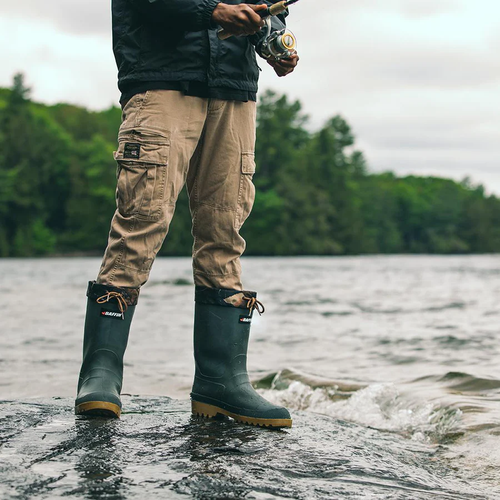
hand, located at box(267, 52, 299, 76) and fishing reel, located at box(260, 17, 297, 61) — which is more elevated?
fishing reel, located at box(260, 17, 297, 61)

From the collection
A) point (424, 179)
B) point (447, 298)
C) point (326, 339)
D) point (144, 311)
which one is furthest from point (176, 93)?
point (424, 179)

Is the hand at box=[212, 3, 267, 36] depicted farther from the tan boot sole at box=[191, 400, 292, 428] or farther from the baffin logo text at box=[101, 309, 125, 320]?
the tan boot sole at box=[191, 400, 292, 428]

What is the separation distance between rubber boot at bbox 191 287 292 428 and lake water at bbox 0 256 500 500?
0.16 m

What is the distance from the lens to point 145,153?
2.96 meters

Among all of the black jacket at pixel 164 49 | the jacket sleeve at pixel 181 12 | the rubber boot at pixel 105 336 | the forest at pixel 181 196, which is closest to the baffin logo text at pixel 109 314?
the rubber boot at pixel 105 336

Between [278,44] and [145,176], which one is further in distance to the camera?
[278,44]

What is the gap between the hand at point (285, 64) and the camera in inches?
126

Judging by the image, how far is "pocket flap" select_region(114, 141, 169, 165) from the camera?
296cm

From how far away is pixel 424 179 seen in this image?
13775 centimetres

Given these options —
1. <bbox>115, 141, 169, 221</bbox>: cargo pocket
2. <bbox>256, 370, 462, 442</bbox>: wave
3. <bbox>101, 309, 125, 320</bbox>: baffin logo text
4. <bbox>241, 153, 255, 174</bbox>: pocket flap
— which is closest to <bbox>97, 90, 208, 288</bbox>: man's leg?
<bbox>115, 141, 169, 221</bbox>: cargo pocket

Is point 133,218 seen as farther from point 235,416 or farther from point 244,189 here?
point 235,416

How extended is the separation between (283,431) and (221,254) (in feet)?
2.47

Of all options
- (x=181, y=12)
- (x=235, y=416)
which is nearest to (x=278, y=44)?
(x=181, y=12)

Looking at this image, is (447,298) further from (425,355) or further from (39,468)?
(39,468)
